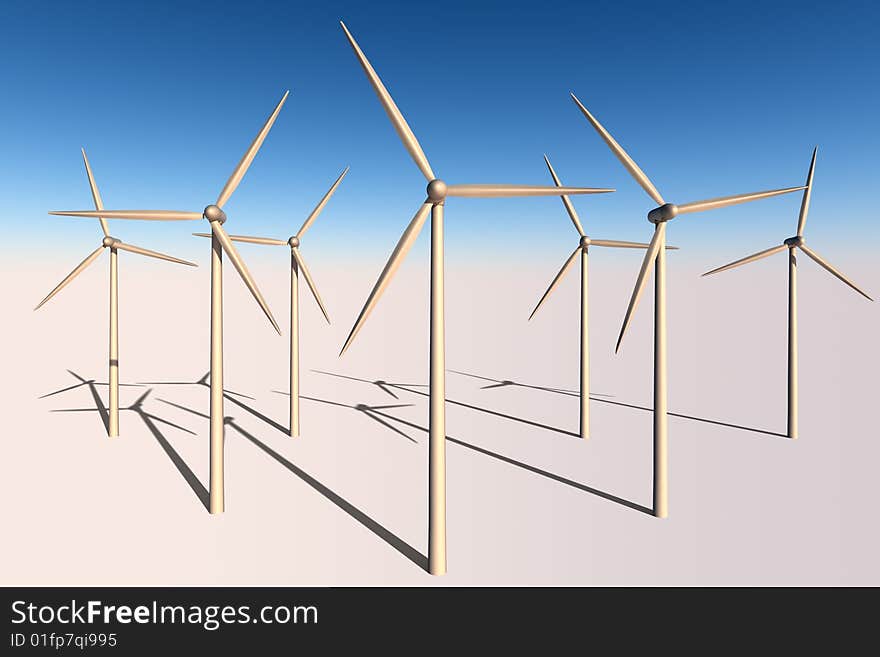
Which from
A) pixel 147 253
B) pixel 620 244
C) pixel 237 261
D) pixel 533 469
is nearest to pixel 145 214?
pixel 237 261

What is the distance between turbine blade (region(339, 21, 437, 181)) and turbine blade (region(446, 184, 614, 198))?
0.69 metres

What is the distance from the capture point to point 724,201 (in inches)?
522

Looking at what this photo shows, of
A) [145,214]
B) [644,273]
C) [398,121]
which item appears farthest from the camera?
[145,214]

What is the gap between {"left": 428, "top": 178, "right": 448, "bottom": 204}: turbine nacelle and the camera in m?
9.20

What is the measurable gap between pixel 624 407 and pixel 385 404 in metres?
15.1

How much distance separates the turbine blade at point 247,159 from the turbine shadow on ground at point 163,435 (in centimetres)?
939

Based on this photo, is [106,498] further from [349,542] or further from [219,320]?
[349,542]

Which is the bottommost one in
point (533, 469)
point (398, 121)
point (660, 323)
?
point (533, 469)

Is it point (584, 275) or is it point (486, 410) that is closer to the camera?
point (584, 275)

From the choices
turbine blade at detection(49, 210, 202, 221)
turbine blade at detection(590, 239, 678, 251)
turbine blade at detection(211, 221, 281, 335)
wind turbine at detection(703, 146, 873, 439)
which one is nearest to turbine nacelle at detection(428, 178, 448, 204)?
turbine blade at detection(211, 221, 281, 335)

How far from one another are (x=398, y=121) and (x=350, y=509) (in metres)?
11.1

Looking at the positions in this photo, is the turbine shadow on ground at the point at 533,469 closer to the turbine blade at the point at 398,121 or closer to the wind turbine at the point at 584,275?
the wind turbine at the point at 584,275

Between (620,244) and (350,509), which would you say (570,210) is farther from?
(350,509)

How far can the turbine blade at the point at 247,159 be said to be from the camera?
42.3 ft
